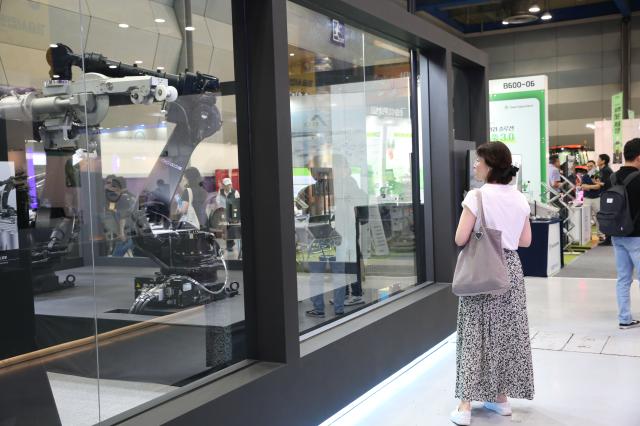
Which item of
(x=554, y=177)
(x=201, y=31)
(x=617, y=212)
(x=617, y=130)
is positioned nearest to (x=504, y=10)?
(x=617, y=130)

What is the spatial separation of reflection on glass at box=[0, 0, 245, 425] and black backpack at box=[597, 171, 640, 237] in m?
3.28

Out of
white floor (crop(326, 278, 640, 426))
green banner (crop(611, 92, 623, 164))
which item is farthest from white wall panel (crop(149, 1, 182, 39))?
green banner (crop(611, 92, 623, 164))

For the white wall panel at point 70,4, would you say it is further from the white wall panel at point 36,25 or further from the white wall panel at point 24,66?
the white wall panel at point 24,66

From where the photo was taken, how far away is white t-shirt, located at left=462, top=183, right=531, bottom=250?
10.9 ft

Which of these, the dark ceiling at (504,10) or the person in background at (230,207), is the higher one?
the dark ceiling at (504,10)

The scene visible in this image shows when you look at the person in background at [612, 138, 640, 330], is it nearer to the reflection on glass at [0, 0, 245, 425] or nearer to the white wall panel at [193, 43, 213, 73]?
the reflection on glass at [0, 0, 245, 425]

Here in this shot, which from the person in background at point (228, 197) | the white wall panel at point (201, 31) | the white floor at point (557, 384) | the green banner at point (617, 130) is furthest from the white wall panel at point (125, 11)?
the green banner at point (617, 130)

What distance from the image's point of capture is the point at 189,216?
2.96m

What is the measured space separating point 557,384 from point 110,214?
9.94 feet

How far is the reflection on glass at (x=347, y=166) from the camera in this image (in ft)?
12.9

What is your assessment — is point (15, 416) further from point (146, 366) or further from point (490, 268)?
point (490, 268)

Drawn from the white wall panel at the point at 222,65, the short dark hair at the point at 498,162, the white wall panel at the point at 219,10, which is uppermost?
the white wall panel at the point at 219,10

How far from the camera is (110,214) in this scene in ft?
8.44

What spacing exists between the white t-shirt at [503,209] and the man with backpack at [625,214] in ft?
6.50
